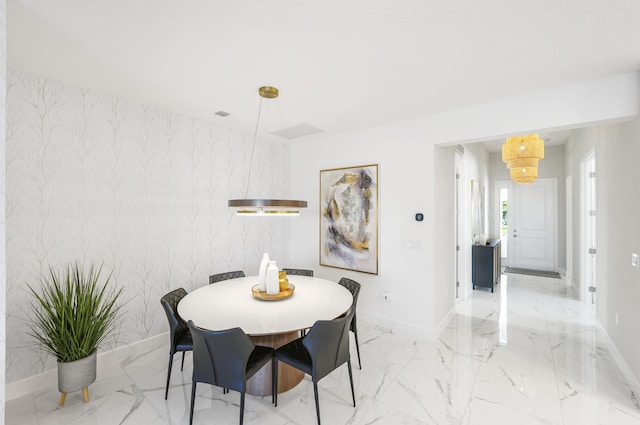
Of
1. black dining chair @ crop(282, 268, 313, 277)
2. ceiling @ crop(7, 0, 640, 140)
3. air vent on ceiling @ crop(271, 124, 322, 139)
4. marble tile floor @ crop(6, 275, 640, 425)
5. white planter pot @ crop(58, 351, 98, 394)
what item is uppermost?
ceiling @ crop(7, 0, 640, 140)

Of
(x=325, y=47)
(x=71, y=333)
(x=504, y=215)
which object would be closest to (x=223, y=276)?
(x=71, y=333)

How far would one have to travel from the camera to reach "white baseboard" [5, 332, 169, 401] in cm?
237

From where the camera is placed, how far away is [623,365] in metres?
2.74

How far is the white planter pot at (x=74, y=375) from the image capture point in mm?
2232

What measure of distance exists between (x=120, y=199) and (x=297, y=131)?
218 centimetres

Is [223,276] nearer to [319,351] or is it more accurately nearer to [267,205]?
[267,205]

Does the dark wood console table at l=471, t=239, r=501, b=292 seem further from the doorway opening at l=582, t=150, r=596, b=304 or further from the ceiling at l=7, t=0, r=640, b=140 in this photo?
the ceiling at l=7, t=0, r=640, b=140

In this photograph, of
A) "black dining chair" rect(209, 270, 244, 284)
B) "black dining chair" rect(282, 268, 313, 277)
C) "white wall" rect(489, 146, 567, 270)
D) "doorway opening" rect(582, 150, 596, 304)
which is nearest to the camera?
"black dining chair" rect(209, 270, 244, 284)

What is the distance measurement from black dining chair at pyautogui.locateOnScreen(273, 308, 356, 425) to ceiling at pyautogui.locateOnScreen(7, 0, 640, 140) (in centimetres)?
188

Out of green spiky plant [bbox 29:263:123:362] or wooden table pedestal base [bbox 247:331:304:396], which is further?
wooden table pedestal base [bbox 247:331:304:396]

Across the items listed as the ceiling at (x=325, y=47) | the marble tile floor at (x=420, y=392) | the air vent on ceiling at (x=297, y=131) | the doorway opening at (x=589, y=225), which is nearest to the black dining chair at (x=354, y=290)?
the marble tile floor at (x=420, y=392)

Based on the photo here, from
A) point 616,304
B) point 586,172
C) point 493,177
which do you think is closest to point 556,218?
point 493,177

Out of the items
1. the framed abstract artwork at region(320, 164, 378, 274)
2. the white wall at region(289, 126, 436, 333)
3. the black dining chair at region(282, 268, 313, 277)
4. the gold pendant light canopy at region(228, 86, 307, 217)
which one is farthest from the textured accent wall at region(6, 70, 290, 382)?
the white wall at region(289, 126, 436, 333)

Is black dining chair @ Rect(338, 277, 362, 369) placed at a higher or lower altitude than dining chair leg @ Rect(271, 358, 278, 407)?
higher
